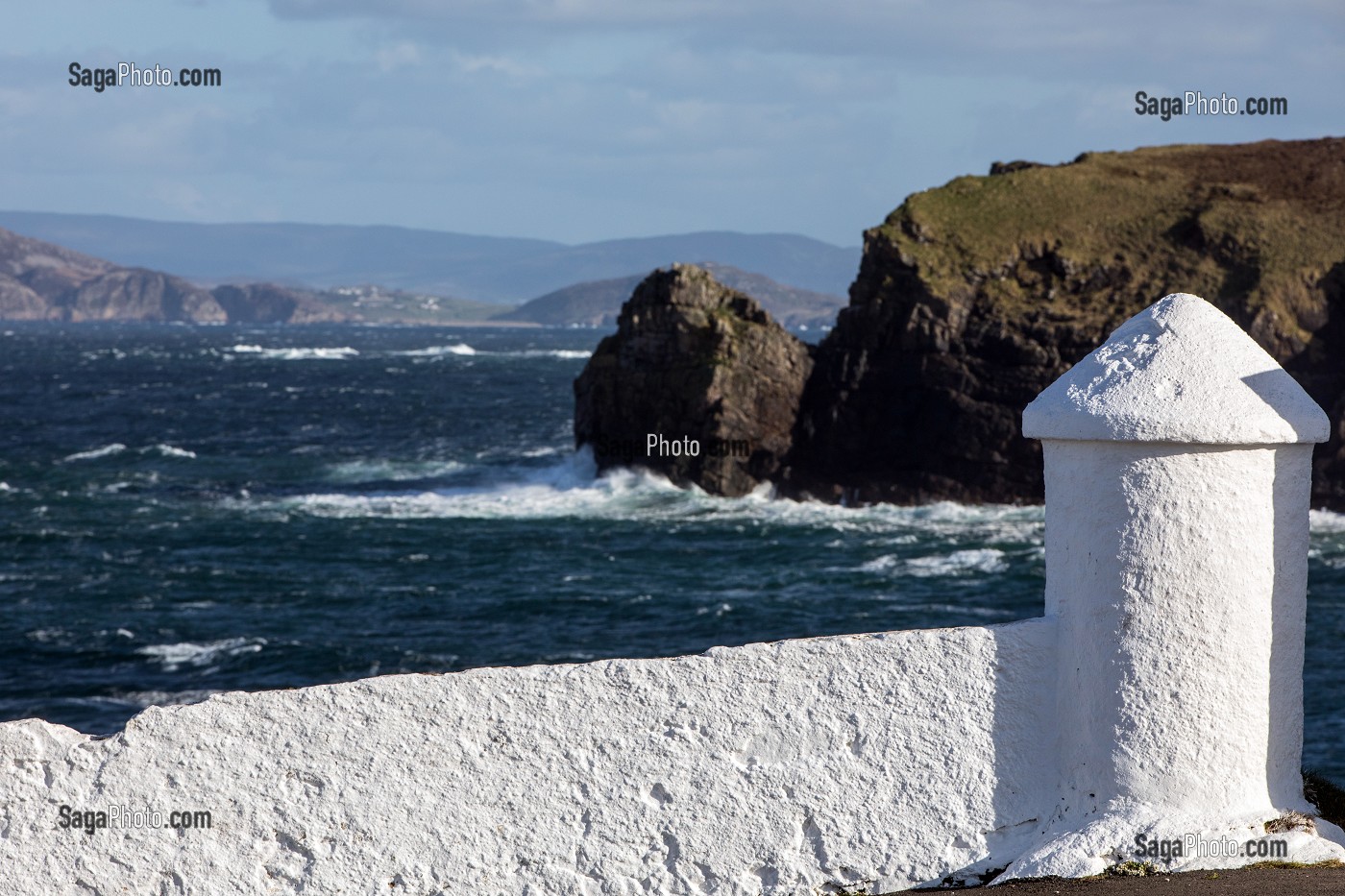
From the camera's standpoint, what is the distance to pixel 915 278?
1652 inches

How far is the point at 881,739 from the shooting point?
6922mm

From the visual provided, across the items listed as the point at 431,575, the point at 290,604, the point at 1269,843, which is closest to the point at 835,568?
the point at 431,575

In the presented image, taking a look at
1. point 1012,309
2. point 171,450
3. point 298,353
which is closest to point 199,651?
point 1012,309

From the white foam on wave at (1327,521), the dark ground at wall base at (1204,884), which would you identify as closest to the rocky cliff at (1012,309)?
the white foam on wave at (1327,521)

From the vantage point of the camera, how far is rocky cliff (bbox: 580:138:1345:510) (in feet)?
130

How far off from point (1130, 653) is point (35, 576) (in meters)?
27.6

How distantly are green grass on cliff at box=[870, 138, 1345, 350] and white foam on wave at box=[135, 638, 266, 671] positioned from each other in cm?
2368

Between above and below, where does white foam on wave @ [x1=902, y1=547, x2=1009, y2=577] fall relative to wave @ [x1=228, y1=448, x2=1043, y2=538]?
below

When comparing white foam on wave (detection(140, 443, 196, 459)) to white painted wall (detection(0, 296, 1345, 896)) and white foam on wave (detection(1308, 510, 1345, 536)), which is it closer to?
white foam on wave (detection(1308, 510, 1345, 536))

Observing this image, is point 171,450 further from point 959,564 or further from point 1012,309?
point 959,564

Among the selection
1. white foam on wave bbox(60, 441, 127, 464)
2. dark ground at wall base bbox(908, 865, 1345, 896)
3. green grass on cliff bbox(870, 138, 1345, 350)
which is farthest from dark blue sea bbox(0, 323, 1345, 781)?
dark ground at wall base bbox(908, 865, 1345, 896)

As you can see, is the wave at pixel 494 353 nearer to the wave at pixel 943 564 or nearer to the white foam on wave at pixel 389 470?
the white foam on wave at pixel 389 470

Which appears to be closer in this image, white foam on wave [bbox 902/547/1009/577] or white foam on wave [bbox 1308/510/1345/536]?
white foam on wave [bbox 902/547/1009/577]

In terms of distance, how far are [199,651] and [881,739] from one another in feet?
61.9
